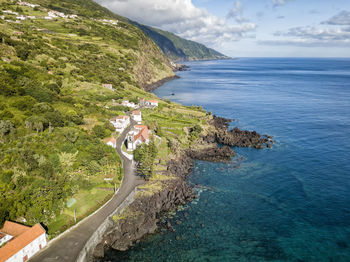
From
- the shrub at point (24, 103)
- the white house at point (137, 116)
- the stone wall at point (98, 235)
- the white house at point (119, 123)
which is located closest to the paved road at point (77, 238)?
the stone wall at point (98, 235)

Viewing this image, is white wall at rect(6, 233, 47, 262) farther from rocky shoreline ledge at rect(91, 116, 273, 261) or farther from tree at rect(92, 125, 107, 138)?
tree at rect(92, 125, 107, 138)

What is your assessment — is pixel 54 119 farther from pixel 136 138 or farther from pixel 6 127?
pixel 136 138

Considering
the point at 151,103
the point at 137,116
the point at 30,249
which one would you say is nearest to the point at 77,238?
the point at 30,249

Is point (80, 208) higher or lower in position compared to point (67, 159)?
lower

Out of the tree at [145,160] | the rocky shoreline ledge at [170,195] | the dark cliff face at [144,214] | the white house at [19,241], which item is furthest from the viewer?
the tree at [145,160]

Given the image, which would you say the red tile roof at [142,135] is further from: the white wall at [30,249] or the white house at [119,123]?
the white wall at [30,249]
